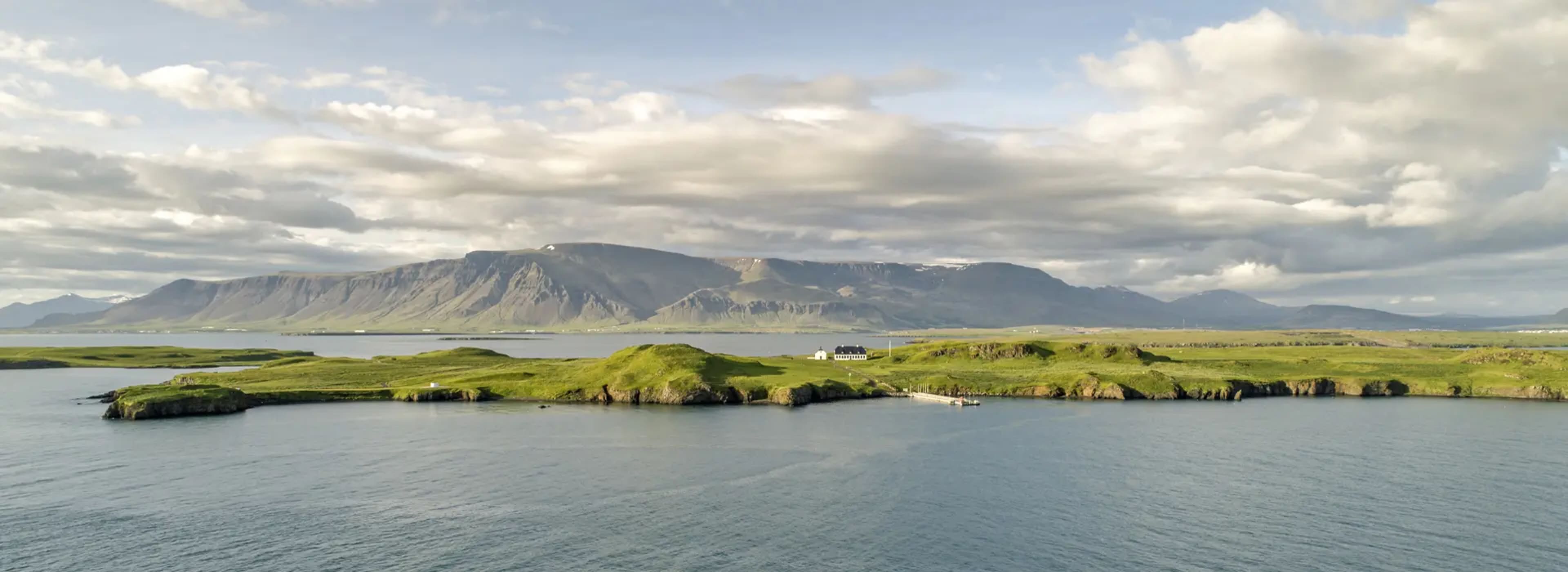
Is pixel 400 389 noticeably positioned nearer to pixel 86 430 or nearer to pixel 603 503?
pixel 86 430

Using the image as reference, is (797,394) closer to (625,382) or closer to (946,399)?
(946,399)

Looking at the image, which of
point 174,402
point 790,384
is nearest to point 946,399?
point 790,384

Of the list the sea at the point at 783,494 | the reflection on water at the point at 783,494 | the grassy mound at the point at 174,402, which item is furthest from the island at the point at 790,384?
the sea at the point at 783,494

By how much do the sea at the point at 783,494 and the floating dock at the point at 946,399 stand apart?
21.0m

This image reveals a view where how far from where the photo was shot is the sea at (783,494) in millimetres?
61125

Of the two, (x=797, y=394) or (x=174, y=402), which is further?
(x=797, y=394)

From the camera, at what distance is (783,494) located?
265ft

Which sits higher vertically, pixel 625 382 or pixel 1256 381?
pixel 1256 381

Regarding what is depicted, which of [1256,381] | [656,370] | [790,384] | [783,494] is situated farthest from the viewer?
[1256,381]

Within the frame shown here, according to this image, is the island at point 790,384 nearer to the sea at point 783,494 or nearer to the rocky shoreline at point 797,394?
the rocky shoreline at point 797,394

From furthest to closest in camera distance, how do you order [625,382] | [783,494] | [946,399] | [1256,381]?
[1256,381] < [625,382] < [946,399] < [783,494]

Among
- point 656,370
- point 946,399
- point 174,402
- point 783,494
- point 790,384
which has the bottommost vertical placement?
point 783,494

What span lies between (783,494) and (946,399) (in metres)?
85.8

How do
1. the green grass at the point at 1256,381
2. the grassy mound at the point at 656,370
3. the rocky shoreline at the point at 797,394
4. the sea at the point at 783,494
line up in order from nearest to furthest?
1. the sea at the point at 783,494
2. the rocky shoreline at the point at 797,394
3. the grassy mound at the point at 656,370
4. the green grass at the point at 1256,381
